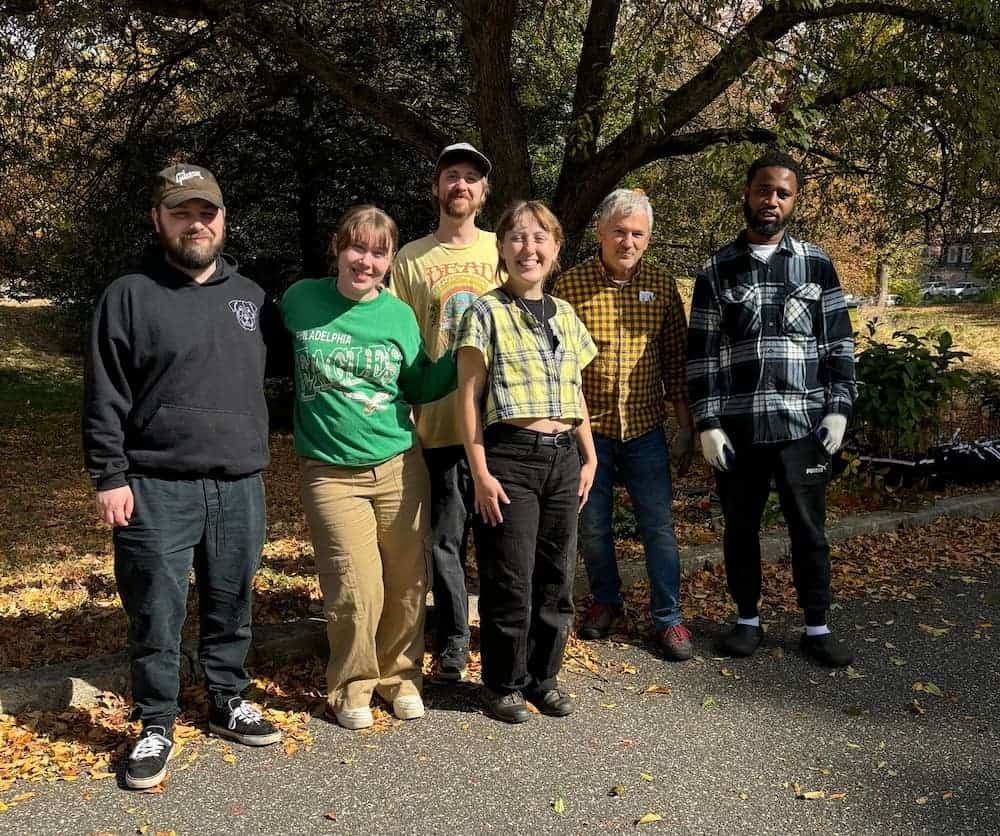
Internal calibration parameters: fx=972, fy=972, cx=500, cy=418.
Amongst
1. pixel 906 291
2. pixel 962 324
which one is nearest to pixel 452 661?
pixel 962 324

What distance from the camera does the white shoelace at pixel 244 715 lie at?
11.3ft

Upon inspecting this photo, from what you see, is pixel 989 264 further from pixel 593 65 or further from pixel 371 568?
pixel 371 568

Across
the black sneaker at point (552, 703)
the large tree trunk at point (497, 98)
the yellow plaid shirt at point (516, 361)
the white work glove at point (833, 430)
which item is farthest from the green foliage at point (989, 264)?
the black sneaker at point (552, 703)

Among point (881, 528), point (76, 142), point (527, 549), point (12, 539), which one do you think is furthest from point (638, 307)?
point (76, 142)

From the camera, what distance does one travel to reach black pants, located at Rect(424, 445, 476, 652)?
12.8 ft

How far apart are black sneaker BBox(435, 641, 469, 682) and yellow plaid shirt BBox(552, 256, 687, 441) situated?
3.56 ft

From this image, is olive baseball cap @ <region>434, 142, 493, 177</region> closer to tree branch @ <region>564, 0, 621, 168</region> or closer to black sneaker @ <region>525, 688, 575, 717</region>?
black sneaker @ <region>525, 688, 575, 717</region>

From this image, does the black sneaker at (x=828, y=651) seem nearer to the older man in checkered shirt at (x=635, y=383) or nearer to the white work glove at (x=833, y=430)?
the older man in checkered shirt at (x=635, y=383)

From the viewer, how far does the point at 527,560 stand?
3.59 meters

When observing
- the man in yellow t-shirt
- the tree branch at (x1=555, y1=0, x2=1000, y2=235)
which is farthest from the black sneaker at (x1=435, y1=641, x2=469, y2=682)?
the tree branch at (x1=555, y1=0, x2=1000, y2=235)

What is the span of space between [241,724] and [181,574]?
1.95 feet

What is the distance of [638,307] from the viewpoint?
163 inches

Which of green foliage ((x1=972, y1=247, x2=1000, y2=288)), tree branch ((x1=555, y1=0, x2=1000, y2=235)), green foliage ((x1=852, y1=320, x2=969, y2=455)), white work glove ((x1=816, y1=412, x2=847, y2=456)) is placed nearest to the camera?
white work glove ((x1=816, y1=412, x2=847, y2=456))

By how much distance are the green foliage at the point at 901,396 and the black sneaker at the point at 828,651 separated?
10.2 ft
